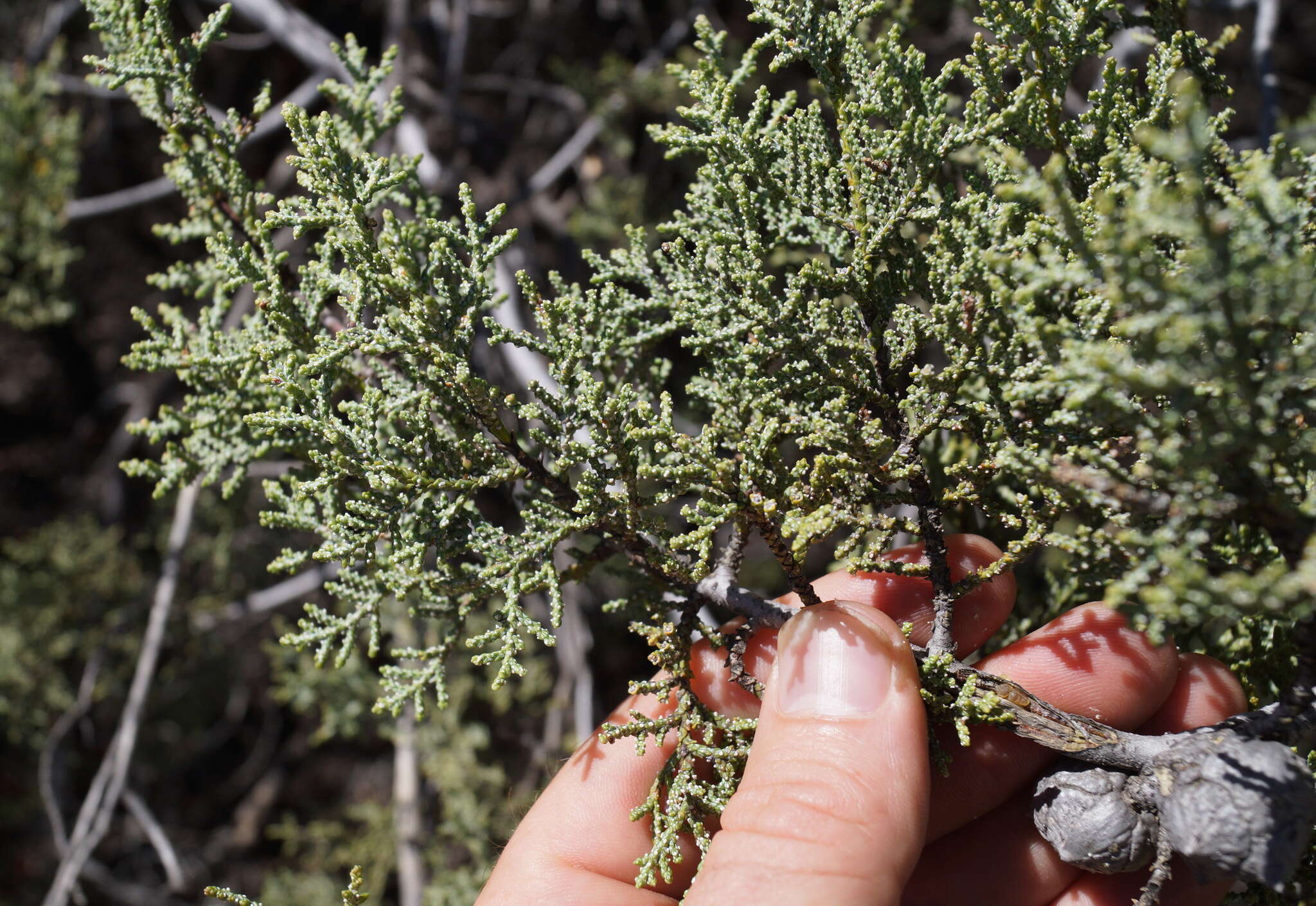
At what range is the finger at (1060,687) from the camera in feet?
7.03

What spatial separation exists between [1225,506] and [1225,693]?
119 centimetres

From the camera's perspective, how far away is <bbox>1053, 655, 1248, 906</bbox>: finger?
7.37 feet

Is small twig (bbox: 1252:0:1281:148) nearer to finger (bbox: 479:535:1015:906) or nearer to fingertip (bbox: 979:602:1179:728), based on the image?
fingertip (bbox: 979:602:1179:728)

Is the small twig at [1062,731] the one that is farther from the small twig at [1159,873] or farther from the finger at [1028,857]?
the finger at [1028,857]

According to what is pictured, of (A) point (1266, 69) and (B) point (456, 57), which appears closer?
(A) point (1266, 69)

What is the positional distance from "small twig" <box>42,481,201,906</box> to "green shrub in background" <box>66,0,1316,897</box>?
70.1 inches

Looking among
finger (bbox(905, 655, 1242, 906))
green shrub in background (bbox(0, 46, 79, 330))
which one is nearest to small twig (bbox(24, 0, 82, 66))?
green shrub in background (bbox(0, 46, 79, 330))

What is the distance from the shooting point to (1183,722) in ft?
7.57

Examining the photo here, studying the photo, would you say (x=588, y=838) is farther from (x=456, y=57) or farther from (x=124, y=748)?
(x=456, y=57)

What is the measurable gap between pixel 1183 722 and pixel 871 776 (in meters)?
1.10

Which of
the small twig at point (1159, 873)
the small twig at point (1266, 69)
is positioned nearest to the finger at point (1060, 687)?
the small twig at point (1159, 873)

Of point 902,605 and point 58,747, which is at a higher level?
point 902,605

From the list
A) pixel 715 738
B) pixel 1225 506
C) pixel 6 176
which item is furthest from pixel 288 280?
pixel 6 176

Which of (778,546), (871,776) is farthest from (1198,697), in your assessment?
(778,546)
